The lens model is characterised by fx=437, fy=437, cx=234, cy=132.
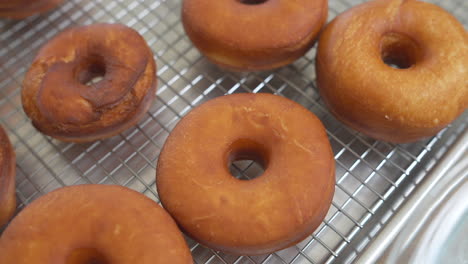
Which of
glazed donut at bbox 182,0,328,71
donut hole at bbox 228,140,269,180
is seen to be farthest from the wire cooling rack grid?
Result: glazed donut at bbox 182,0,328,71

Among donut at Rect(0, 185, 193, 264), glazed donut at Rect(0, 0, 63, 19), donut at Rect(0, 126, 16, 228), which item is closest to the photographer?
A: donut at Rect(0, 185, 193, 264)

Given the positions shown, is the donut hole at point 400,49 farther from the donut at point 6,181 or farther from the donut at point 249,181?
the donut at point 6,181

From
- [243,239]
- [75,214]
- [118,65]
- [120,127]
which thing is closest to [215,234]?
[243,239]

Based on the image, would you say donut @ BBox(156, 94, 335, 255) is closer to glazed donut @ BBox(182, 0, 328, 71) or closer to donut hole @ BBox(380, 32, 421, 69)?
glazed donut @ BBox(182, 0, 328, 71)

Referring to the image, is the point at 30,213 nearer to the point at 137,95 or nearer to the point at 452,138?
the point at 137,95

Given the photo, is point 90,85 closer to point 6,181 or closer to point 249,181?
point 6,181

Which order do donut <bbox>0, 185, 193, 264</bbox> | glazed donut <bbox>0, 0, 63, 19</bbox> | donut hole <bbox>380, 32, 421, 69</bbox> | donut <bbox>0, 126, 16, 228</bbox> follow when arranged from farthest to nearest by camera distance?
glazed donut <bbox>0, 0, 63, 19</bbox>
donut hole <bbox>380, 32, 421, 69</bbox>
donut <bbox>0, 126, 16, 228</bbox>
donut <bbox>0, 185, 193, 264</bbox>

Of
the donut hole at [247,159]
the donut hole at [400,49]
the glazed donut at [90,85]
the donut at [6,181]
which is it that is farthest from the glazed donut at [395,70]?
the donut at [6,181]
